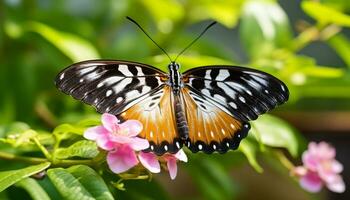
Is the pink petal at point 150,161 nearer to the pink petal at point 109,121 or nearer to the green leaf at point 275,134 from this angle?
the pink petal at point 109,121

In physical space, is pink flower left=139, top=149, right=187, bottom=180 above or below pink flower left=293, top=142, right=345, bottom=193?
below

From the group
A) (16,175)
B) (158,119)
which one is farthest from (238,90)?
(16,175)

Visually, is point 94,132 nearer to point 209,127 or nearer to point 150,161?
point 150,161

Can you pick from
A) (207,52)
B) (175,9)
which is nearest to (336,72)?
(207,52)

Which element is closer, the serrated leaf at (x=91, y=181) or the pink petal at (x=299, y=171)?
the serrated leaf at (x=91, y=181)

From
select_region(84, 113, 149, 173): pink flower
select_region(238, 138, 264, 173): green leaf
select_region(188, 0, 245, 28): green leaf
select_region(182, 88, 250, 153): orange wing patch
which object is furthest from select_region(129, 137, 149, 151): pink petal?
→ select_region(188, 0, 245, 28): green leaf

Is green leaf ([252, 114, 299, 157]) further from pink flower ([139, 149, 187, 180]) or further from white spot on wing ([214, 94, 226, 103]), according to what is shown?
pink flower ([139, 149, 187, 180])

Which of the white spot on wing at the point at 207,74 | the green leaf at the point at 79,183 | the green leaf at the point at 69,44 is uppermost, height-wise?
the green leaf at the point at 69,44

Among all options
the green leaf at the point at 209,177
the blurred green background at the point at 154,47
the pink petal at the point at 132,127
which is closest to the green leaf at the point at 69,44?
the blurred green background at the point at 154,47
